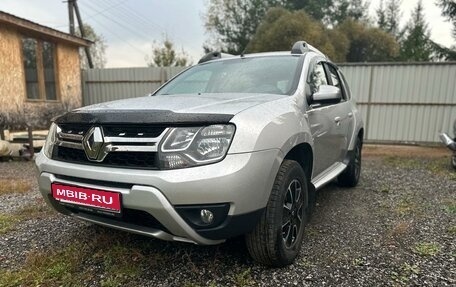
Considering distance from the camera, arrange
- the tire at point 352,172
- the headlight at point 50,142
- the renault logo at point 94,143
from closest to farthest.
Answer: the renault logo at point 94,143 < the headlight at point 50,142 < the tire at point 352,172

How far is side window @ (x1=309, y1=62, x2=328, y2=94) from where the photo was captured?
302cm

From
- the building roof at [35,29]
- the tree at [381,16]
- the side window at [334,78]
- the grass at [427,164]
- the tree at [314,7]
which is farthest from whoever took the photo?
the tree at [381,16]

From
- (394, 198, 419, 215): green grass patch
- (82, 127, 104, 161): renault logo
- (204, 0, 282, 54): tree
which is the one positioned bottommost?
(394, 198, 419, 215): green grass patch

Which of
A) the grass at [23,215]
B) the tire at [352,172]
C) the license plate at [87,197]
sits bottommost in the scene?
the grass at [23,215]

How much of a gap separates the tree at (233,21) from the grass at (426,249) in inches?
1010

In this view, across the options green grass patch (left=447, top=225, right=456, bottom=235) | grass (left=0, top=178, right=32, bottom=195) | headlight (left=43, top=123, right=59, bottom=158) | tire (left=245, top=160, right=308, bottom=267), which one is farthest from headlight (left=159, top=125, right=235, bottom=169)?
grass (left=0, top=178, right=32, bottom=195)

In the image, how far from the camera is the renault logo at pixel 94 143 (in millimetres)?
2016

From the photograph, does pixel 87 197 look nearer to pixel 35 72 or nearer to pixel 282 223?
pixel 282 223

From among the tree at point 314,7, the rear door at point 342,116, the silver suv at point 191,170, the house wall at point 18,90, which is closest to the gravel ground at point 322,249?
the silver suv at point 191,170

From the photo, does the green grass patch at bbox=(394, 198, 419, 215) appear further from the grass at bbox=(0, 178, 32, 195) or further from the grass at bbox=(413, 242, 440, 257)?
the grass at bbox=(0, 178, 32, 195)

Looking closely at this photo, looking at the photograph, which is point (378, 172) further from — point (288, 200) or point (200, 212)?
point (200, 212)

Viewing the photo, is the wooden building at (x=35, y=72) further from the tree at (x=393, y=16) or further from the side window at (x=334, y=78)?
the tree at (x=393, y=16)

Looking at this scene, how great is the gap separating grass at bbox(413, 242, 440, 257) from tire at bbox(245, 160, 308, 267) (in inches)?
37.3

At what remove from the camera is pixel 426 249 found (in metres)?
2.67
